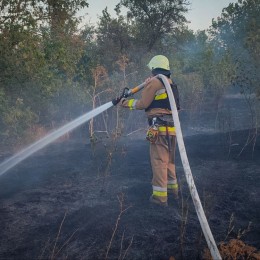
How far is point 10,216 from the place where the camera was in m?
4.58

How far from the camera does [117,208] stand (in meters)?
4.82

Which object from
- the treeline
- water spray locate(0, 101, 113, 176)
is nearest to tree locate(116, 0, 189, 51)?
the treeline

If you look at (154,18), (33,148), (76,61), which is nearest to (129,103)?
(33,148)

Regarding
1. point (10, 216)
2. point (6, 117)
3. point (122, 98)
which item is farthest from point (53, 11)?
point (10, 216)

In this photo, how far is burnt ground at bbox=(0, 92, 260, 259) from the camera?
145 inches

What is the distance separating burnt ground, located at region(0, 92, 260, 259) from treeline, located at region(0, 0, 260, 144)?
4.05 feet

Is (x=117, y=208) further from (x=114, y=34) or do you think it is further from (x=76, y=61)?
(x=114, y=34)

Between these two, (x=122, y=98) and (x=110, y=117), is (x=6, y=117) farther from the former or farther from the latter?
(x=122, y=98)

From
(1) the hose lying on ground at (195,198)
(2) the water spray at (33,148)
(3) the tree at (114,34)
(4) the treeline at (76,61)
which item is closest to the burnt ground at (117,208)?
(1) the hose lying on ground at (195,198)

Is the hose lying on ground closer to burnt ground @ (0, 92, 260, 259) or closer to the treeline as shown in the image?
burnt ground @ (0, 92, 260, 259)

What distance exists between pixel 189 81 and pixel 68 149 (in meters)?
8.29

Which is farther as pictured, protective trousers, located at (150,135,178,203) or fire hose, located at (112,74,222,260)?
protective trousers, located at (150,135,178,203)

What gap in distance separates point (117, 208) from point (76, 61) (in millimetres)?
7298

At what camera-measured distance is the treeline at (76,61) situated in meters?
7.69
